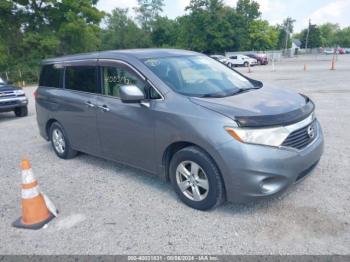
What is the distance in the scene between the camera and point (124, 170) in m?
4.85

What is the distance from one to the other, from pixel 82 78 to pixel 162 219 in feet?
8.65

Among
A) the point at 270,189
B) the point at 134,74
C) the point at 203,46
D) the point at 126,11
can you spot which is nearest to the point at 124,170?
the point at 134,74

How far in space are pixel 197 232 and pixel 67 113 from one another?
3.07 metres

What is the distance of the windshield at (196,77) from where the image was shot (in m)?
3.74

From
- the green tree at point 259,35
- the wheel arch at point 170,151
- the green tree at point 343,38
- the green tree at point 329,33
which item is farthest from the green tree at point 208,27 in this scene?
the green tree at point 343,38

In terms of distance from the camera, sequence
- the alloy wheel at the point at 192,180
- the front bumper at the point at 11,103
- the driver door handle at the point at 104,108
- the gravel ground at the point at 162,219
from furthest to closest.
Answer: the front bumper at the point at 11,103
the driver door handle at the point at 104,108
the alloy wheel at the point at 192,180
the gravel ground at the point at 162,219

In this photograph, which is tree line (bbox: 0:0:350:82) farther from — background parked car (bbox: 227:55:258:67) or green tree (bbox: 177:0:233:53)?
background parked car (bbox: 227:55:258:67)

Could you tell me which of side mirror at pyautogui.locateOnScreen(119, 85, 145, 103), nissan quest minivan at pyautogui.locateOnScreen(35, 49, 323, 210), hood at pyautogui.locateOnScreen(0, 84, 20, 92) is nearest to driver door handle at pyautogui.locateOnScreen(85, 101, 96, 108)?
nissan quest minivan at pyautogui.locateOnScreen(35, 49, 323, 210)

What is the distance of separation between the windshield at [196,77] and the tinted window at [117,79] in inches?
9.6

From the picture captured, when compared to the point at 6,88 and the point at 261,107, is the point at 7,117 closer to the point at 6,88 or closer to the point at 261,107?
the point at 6,88

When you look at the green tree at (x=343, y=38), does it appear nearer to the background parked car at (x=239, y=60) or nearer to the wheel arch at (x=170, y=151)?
the background parked car at (x=239, y=60)

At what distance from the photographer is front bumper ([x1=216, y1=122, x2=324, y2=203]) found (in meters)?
2.98

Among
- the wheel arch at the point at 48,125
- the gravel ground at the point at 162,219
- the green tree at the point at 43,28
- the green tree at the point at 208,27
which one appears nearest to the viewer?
the gravel ground at the point at 162,219

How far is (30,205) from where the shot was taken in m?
3.36
